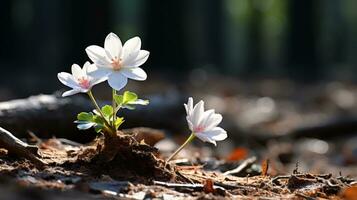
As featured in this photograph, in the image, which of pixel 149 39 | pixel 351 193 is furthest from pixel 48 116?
pixel 149 39

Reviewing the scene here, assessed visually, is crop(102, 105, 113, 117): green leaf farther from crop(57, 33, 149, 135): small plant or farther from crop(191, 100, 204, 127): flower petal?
crop(191, 100, 204, 127): flower petal

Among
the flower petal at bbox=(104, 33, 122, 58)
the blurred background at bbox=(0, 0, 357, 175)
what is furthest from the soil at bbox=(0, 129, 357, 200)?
the blurred background at bbox=(0, 0, 357, 175)

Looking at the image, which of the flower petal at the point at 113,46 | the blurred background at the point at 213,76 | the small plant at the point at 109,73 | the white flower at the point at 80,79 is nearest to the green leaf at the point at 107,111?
the small plant at the point at 109,73

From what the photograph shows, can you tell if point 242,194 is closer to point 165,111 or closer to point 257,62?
point 165,111

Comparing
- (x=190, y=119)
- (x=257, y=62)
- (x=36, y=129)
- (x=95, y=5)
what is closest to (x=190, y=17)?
(x=95, y=5)

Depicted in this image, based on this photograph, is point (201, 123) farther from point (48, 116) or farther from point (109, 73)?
point (48, 116)

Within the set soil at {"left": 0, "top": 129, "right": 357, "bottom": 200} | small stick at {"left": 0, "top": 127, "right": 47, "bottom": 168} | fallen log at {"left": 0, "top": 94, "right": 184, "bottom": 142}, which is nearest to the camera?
soil at {"left": 0, "top": 129, "right": 357, "bottom": 200}

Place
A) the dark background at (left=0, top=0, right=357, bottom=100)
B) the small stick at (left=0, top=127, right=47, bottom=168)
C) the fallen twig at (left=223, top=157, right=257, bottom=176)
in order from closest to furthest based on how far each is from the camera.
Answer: the small stick at (left=0, top=127, right=47, bottom=168) → the fallen twig at (left=223, top=157, right=257, bottom=176) → the dark background at (left=0, top=0, right=357, bottom=100)
